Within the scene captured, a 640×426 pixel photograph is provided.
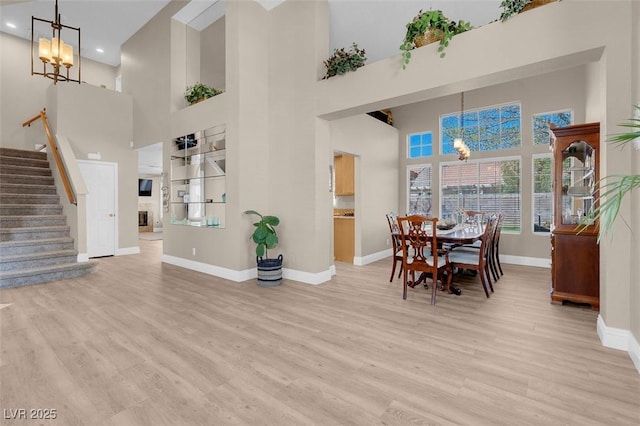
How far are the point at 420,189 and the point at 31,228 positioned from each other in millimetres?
7427

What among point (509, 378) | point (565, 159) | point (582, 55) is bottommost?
point (509, 378)

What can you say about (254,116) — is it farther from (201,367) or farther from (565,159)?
(565,159)

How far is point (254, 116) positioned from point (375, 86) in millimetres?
1998

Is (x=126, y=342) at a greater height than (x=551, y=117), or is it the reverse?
(x=551, y=117)

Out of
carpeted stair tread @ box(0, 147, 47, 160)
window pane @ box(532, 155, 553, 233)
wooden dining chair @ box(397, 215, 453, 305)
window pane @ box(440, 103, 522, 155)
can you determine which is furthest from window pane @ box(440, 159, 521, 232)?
carpeted stair tread @ box(0, 147, 47, 160)

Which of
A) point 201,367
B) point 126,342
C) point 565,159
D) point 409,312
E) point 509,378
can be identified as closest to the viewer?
point 509,378

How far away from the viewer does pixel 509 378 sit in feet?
6.83

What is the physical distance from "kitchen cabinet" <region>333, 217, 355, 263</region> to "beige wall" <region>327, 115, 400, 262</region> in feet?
0.50

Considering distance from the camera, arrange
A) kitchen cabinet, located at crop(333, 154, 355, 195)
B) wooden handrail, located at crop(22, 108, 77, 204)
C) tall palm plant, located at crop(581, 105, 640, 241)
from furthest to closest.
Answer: kitchen cabinet, located at crop(333, 154, 355, 195)
wooden handrail, located at crop(22, 108, 77, 204)
tall palm plant, located at crop(581, 105, 640, 241)

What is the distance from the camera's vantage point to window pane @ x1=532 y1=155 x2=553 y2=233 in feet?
18.7

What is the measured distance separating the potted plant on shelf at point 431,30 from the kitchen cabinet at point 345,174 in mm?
2888

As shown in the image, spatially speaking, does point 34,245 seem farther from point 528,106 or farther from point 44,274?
point 528,106

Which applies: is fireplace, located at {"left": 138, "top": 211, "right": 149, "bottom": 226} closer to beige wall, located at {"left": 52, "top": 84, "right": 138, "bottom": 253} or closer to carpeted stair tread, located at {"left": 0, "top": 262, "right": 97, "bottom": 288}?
beige wall, located at {"left": 52, "top": 84, "right": 138, "bottom": 253}

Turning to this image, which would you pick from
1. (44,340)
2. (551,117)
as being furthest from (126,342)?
(551,117)
